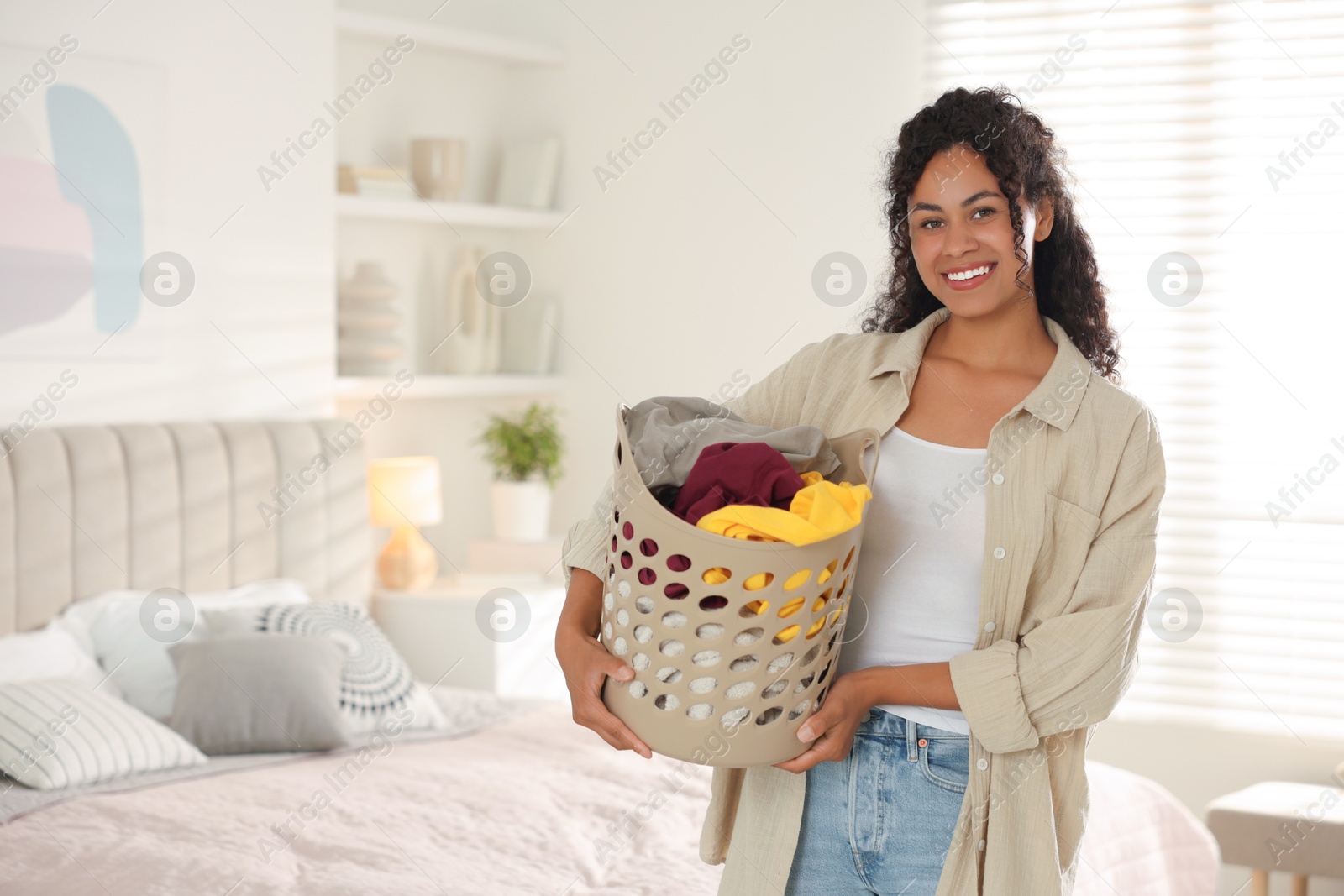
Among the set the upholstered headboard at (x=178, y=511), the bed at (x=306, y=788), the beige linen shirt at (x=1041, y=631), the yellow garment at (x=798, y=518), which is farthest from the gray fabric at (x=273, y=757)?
the yellow garment at (x=798, y=518)

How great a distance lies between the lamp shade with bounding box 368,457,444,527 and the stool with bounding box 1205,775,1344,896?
2.27 metres

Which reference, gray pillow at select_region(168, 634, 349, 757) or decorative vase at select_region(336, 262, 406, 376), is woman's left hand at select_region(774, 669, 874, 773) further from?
decorative vase at select_region(336, 262, 406, 376)

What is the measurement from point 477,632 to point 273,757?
93 cm

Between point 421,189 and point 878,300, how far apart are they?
2803 mm

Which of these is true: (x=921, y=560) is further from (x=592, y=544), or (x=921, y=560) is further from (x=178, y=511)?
(x=178, y=511)

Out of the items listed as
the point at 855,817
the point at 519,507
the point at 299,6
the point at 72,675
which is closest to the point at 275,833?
the point at 72,675

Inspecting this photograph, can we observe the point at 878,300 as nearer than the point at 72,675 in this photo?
Yes

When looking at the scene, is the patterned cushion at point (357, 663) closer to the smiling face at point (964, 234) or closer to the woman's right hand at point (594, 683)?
the woman's right hand at point (594, 683)

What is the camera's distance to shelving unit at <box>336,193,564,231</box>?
12.6ft

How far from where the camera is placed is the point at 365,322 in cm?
385

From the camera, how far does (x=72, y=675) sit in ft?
8.80

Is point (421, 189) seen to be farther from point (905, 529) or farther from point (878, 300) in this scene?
point (905, 529)

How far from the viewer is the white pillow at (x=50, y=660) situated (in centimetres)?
262

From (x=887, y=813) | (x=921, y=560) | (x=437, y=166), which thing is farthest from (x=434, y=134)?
(x=887, y=813)
